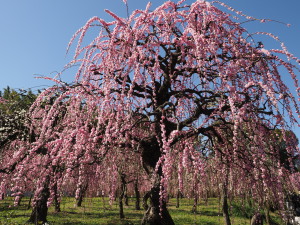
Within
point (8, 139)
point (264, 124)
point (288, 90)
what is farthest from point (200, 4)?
point (8, 139)

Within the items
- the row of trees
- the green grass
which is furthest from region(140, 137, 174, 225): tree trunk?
the green grass

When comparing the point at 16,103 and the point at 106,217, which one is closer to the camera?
the point at 16,103

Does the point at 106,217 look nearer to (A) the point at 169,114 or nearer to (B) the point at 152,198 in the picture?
(B) the point at 152,198

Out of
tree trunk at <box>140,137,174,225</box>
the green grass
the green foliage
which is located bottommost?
the green grass

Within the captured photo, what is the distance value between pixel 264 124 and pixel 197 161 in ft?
7.28

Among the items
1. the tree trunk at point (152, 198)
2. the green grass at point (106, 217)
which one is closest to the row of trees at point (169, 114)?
the tree trunk at point (152, 198)

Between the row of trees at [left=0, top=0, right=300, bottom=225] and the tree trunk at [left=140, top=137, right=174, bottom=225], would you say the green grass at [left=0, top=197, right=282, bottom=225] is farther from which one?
the row of trees at [left=0, top=0, right=300, bottom=225]

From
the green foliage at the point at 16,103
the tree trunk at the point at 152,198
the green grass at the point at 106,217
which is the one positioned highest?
the green foliage at the point at 16,103

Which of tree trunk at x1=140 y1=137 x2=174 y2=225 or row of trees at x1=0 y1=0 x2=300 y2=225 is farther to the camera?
tree trunk at x1=140 y1=137 x2=174 y2=225

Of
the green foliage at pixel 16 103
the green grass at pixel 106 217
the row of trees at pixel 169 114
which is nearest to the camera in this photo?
the row of trees at pixel 169 114

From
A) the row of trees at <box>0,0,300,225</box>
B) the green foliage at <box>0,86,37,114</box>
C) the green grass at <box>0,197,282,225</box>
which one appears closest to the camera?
the row of trees at <box>0,0,300,225</box>

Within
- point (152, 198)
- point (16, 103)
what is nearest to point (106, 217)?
point (152, 198)

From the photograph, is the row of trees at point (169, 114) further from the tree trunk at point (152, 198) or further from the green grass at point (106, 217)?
the green grass at point (106, 217)

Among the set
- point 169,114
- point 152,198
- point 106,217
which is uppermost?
point 169,114
